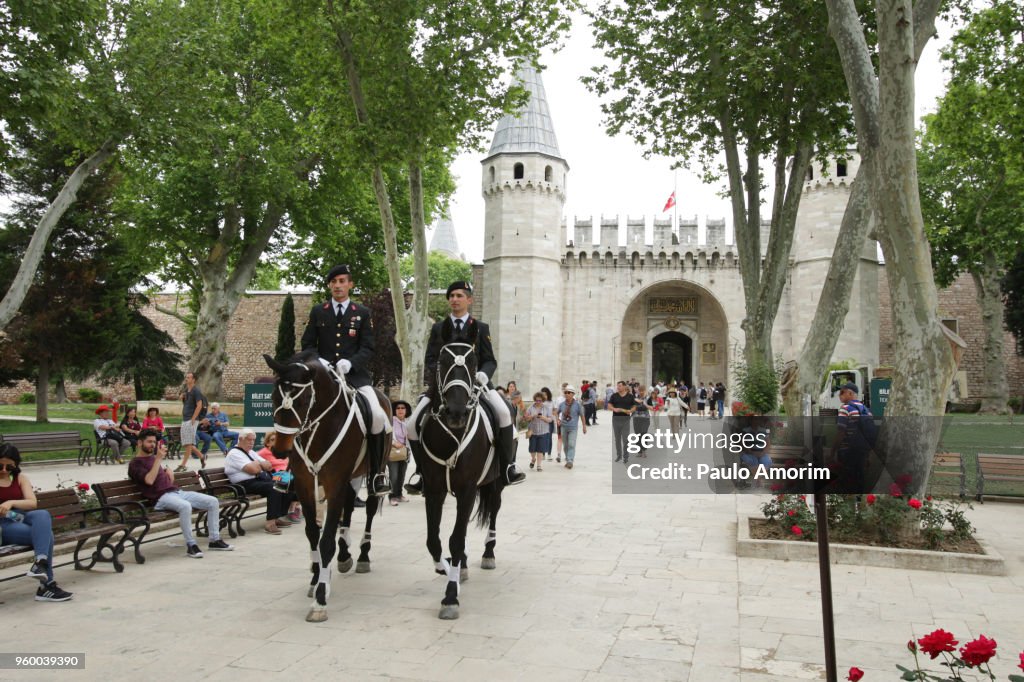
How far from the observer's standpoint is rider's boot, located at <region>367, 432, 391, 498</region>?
5922mm

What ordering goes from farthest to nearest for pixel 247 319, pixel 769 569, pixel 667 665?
pixel 247 319, pixel 769 569, pixel 667 665

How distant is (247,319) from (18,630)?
35.6 meters

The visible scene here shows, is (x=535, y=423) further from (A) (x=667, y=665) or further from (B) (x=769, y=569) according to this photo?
(A) (x=667, y=665)

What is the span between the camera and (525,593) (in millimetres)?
5613

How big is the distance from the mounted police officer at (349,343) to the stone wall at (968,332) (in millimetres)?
34741

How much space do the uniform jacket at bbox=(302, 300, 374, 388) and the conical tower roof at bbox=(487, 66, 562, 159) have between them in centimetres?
3093

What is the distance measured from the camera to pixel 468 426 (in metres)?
5.50

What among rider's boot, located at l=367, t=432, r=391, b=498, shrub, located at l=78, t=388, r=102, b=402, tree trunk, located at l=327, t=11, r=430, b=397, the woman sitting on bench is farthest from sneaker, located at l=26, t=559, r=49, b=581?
shrub, located at l=78, t=388, r=102, b=402

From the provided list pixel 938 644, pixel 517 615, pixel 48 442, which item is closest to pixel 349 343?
pixel 517 615

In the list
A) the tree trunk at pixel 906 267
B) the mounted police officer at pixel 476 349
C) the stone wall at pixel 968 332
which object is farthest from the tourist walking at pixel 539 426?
the stone wall at pixel 968 332

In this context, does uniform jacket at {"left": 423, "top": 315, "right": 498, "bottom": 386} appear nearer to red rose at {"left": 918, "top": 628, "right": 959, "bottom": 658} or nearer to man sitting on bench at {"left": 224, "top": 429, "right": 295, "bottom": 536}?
red rose at {"left": 918, "top": 628, "right": 959, "bottom": 658}

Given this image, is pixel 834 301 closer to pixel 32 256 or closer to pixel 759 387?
pixel 759 387

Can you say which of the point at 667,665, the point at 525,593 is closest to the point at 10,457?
the point at 525,593

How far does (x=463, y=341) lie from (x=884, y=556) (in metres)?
4.48
